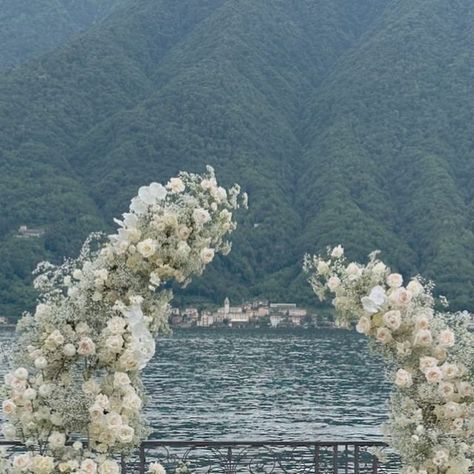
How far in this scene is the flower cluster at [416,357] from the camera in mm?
5094

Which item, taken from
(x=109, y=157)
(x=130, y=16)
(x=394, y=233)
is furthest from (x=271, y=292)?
(x=130, y=16)

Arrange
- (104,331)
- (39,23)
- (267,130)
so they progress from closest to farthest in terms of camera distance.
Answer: (104,331), (267,130), (39,23)

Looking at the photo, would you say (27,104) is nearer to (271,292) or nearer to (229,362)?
(271,292)

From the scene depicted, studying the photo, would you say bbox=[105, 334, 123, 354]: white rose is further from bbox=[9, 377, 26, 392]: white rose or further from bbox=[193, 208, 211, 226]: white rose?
bbox=[193, 208, 211, 226]: white rose

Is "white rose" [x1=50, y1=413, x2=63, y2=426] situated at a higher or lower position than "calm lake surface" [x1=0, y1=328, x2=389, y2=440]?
higher

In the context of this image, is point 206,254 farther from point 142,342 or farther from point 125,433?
point 125,433

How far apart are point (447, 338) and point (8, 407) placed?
6.68 feet

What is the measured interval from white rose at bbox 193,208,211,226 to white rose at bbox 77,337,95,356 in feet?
2.49

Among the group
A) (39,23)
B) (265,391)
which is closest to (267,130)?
(39,23)

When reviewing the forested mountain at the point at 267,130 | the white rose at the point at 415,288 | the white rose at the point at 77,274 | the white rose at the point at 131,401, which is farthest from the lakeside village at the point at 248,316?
the white rose at the point at 131,401

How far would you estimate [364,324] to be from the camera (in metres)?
5.12

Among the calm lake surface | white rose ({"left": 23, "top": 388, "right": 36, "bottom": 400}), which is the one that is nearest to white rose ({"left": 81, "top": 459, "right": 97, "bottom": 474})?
white rose ({"left": 23, "top": 388, "right": 36, "bottom": 400})

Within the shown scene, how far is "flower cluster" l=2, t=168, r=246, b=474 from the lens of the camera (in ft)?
16.3

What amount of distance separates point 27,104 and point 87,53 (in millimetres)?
13954
